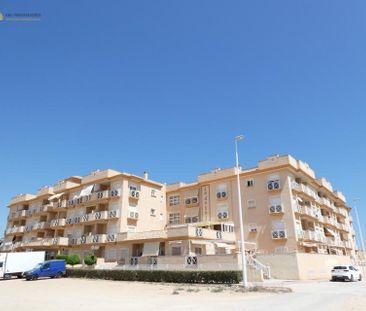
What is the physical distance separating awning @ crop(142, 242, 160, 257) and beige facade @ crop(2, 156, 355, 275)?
128 millimetres

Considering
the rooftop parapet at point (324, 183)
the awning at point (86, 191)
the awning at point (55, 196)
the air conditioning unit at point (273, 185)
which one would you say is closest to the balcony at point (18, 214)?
the awning at point (55, 196)

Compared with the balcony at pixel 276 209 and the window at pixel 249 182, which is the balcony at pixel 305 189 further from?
the window at pixel 249 182

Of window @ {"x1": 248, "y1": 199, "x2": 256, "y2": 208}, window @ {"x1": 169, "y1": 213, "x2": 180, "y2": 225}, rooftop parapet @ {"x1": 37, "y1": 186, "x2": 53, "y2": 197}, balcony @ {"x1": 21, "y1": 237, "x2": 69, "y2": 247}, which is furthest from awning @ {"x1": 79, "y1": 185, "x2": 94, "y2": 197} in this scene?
window @ {"x1": 248, "y1": 199, "x2": 256, "y2": 208}

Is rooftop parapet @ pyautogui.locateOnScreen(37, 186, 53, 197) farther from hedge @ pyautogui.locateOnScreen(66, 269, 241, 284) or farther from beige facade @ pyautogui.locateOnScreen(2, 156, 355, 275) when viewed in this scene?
hedge @ pyautogui.locateOnScreen(66, 269, 241, 284)

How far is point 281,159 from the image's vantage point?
141ft

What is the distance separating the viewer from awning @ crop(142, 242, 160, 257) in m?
37.8

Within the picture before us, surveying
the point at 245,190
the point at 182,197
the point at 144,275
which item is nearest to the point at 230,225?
the point at 245,190

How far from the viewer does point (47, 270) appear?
38312 millimetres

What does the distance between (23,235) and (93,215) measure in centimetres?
2407

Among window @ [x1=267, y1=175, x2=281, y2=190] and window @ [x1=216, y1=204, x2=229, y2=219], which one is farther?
window @ [x1=216, y1=204, x2=229, y2=219]

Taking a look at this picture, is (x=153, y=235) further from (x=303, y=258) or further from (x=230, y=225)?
(x=303, y=258)

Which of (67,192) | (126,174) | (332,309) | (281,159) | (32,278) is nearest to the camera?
(332,309)

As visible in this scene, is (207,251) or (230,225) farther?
(230,225)

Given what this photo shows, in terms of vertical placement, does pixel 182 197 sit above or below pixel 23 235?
above
